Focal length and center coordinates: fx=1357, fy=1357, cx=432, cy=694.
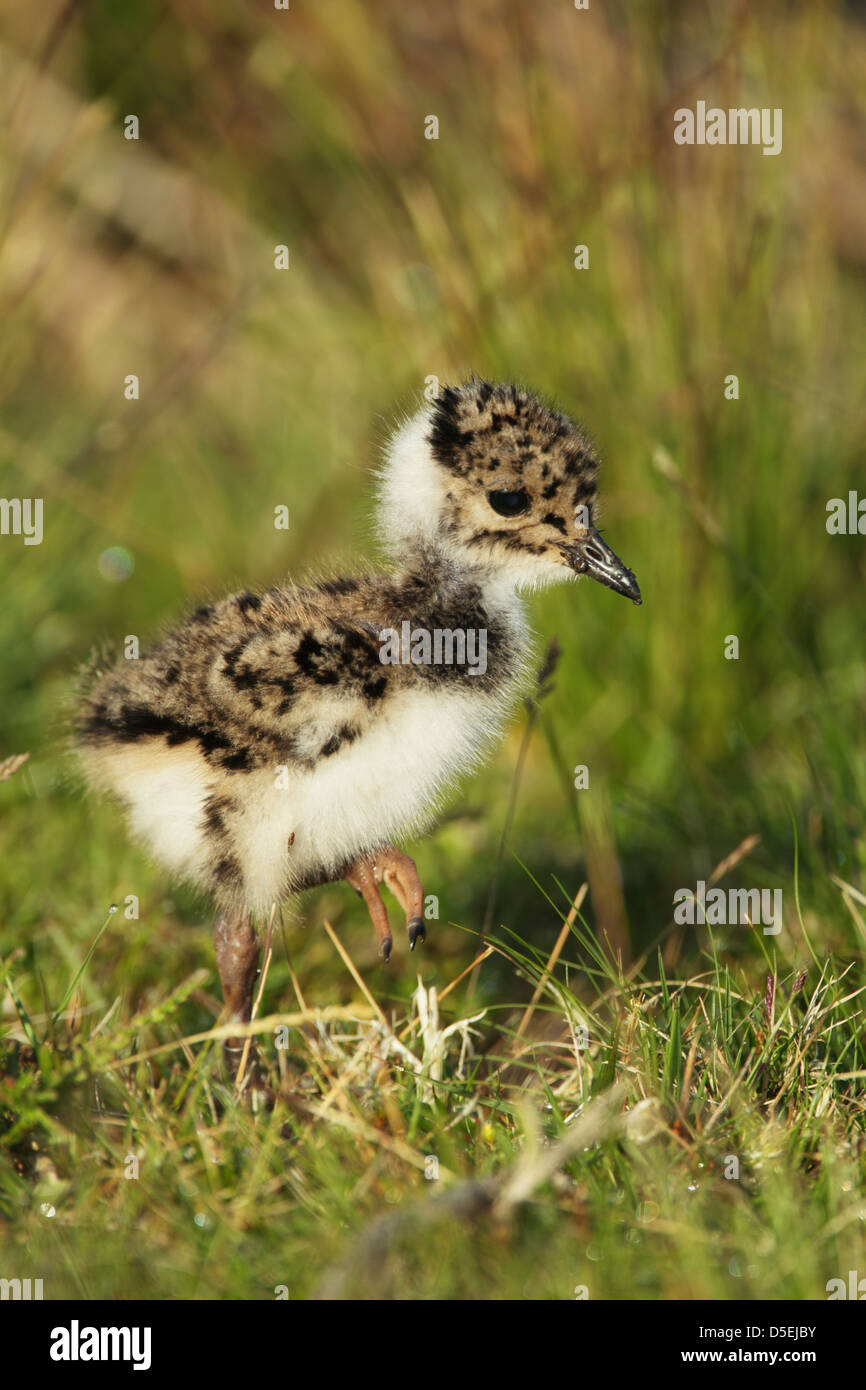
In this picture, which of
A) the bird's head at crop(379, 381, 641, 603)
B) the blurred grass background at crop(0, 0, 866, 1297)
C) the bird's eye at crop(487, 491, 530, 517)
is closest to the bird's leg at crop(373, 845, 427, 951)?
the blurred grass background at crop(0, 0, 866, 1297)

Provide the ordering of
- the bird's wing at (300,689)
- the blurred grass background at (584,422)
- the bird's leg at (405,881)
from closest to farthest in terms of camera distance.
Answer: the bird's wing at (300,689) → the bird's leg at (405,881) → the blurred grass background at (584,422)

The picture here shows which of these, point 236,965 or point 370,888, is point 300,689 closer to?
point 370,888

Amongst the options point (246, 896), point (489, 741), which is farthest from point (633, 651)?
point (246, 896)

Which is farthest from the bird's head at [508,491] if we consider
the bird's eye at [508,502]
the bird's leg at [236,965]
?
the bird's leg at [236,965]

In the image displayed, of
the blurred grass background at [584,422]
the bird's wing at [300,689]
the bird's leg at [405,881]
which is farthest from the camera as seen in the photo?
the blurred grass background at [584,422]

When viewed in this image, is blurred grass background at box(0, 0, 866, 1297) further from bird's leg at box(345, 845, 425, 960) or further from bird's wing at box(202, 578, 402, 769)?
bird's wing at box(202, 578, 402, 769)

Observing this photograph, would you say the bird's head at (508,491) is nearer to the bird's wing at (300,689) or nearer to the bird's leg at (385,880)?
the bird's wing at (300,689)
